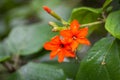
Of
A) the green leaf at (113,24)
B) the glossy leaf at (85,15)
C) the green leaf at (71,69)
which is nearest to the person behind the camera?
the green leaf at (113,24)

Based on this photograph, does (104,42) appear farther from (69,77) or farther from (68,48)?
(69,77)

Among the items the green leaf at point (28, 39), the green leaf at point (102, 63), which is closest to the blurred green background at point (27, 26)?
the green leaf at point (28, 39)

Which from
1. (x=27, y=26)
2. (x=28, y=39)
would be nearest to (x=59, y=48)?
(x=28, y=39)

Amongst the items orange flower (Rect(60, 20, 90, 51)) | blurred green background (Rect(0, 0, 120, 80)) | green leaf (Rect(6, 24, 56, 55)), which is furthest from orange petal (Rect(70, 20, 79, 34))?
green leaf (Rect(6, 24, 56, 55))

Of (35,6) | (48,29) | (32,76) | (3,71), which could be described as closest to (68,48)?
(32,76)

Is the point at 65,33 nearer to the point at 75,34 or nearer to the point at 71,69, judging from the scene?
the point at 75,34

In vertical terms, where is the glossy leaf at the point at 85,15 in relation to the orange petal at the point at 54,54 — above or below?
above

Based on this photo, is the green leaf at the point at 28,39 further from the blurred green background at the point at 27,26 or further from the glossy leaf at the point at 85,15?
the glossy leaf at the point at 85,15
